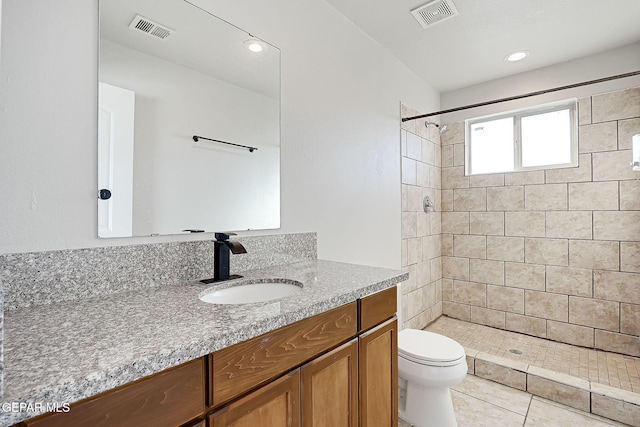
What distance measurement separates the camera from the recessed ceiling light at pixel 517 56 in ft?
8.21

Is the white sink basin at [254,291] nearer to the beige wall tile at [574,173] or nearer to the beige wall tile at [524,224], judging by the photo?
the beige wall tile at [524,224]

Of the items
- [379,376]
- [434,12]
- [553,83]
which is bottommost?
[379,376]

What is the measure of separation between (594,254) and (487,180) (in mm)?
1020

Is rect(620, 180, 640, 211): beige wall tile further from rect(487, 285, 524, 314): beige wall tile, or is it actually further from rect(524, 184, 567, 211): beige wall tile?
rect(487, 285, 524, 314): beige wall tile

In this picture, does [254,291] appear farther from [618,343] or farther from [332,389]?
[618,343]

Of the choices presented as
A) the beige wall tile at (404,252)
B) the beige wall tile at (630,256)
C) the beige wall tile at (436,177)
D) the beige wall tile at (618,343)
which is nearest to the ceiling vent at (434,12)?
the beige wall tile at (436,177)

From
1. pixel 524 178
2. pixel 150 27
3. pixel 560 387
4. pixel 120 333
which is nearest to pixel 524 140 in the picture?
pixel 524 178

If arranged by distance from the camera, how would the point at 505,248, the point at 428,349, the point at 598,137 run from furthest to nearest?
the point at 505,248, the point at 598,137, the point at 428,349

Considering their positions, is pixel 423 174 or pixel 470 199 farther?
pixel 470 199

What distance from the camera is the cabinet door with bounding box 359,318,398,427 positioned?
1.19 m

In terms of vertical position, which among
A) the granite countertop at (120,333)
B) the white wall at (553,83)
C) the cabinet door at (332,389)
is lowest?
the cabinet door at (332,389)

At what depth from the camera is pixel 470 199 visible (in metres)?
3.11

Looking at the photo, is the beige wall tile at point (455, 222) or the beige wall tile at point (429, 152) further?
the beige wall tile at point (455, 222)

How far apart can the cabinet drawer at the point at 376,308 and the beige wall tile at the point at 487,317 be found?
2171mm
